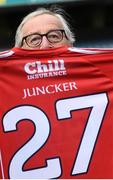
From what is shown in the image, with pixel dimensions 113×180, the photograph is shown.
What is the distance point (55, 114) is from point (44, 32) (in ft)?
1.10

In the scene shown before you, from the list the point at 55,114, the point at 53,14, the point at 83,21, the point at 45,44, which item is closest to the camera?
the point at 55,114

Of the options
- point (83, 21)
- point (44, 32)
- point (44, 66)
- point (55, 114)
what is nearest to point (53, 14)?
point (44, 32)

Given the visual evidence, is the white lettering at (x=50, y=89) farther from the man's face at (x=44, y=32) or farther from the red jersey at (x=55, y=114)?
the man's face at (x=44, y=32)

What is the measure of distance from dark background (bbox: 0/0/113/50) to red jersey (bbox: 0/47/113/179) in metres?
3.05

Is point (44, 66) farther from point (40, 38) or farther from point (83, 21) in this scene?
point (83, 21)

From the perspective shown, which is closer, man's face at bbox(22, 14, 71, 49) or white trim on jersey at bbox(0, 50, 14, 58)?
white trim on jersey at bbox(0, 50, 14, 58)

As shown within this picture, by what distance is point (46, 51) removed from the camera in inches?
83.0

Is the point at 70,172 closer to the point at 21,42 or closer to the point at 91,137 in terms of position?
the point at 91,137

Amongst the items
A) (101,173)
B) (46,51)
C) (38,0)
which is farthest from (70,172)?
(38,0)

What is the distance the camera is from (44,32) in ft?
7.45

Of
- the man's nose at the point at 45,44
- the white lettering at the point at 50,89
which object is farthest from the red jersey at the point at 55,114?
the man's nose at the point at 45,44

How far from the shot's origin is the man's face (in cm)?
224

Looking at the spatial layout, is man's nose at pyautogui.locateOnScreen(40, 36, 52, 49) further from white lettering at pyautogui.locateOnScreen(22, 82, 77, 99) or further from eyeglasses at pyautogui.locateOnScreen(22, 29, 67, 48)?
white lettering at pyautogui.locateOnScreen(22, 82, 77, 99)

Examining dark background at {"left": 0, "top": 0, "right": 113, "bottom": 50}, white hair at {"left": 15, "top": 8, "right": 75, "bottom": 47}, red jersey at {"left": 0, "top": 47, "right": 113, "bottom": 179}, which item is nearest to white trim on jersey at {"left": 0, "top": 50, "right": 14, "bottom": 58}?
red jersey at {"left": 0, "top": 47, "right": 113, "bottom": 179}
